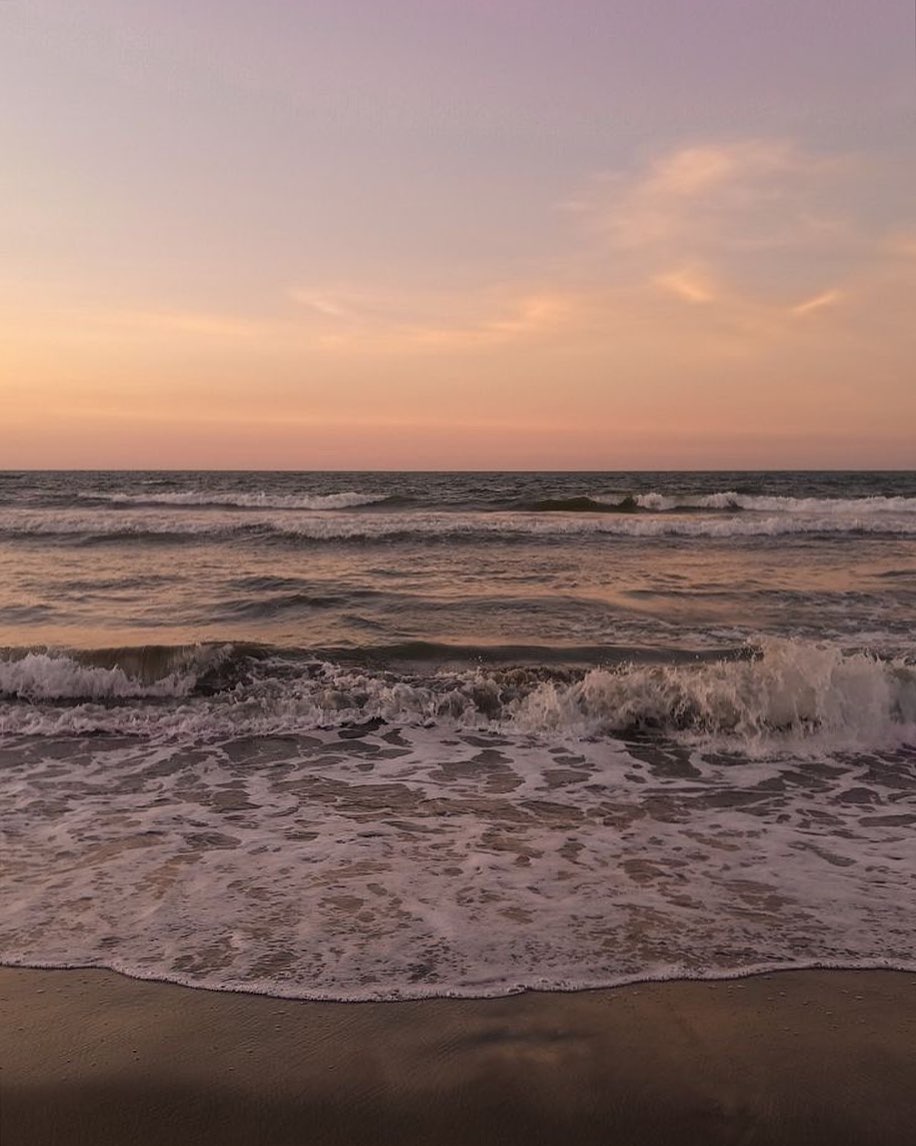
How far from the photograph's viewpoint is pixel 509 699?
8250 mm

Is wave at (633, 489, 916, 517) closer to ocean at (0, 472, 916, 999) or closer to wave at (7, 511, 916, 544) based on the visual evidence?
wave at (7, 511, 916, 544)

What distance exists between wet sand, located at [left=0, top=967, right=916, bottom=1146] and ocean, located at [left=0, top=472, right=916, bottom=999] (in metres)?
0.17

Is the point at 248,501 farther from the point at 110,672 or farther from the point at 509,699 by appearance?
the point at 509,699

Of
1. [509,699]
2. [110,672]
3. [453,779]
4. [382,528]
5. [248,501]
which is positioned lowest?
[453,779]

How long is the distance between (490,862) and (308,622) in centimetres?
762

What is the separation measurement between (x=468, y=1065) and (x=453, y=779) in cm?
340

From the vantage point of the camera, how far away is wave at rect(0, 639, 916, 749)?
24.6 feet

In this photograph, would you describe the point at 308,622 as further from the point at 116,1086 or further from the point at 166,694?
the point at 116,1086

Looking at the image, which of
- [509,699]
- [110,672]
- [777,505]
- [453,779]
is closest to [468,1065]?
[453,779]

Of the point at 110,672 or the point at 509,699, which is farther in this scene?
the point at 110,672

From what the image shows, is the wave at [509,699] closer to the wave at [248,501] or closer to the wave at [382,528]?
the wave at [382,528]

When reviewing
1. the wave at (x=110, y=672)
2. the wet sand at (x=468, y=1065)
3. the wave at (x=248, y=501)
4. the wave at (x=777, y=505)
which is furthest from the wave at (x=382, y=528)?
the wet sand at (x=468, y=1065)

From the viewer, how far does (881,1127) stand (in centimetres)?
262

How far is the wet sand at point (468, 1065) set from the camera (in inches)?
103
